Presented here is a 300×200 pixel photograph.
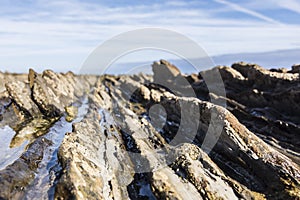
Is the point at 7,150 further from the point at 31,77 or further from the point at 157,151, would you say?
the point at 31,77

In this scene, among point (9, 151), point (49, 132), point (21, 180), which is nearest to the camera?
point (21, 180)

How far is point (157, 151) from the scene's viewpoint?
3064cm

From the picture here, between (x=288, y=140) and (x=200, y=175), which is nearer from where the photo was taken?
(x=200, y=175)

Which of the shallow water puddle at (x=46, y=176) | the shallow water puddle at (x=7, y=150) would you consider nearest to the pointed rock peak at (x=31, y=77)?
the shallow water puddle at (x=7, y=150)

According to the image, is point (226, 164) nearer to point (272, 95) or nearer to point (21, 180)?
point (21, 180)

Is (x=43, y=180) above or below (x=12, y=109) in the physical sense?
above

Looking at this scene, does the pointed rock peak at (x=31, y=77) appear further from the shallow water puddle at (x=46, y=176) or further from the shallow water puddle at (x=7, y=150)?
the shallow water puddle at (x=46, y=176)

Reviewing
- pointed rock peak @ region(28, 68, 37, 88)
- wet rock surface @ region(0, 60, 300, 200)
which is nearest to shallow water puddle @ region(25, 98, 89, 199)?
wet rock surface @ region(0, 60, 300, 200)

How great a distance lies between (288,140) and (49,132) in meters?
34.5

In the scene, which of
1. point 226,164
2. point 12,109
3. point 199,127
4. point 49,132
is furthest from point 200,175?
point 12,109

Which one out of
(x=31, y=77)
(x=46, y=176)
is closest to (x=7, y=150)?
(x=46, y=176)

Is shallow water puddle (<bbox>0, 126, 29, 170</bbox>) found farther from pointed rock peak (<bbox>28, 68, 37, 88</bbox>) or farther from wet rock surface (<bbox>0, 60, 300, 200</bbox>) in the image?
pointed rock peak (<bbox>28, 68, 37, 88</bbox>)

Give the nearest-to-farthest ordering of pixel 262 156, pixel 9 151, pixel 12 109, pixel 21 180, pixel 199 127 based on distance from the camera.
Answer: pixel 21 180 < pixel 262 156 < pixel 9 151 < pixel 199 127 < pixel 12 109

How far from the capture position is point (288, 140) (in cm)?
3931
